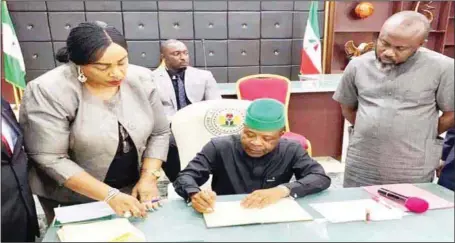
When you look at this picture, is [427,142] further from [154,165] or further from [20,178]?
[20,178]

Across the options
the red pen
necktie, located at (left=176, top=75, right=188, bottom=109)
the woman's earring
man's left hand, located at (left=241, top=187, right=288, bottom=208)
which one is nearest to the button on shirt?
the woman's earring

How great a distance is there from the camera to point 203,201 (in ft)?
→ 3.68

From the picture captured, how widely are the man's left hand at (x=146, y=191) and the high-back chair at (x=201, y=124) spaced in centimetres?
57

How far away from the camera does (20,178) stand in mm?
1084

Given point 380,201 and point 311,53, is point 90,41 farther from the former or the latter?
point 311,53

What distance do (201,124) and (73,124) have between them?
32.1 inches

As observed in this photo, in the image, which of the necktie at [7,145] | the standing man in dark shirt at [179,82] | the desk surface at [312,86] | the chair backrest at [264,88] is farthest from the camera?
the desk surface at [312,86]

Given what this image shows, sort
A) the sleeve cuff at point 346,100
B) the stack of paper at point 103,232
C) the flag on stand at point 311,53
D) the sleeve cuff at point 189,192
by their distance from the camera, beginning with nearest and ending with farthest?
the stack of paper at point 103,232 < the sleeve cuff at point 189,192 < the sleeve cuff at point 346,100 < the flag on stand at point 311,53

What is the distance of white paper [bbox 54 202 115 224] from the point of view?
1031mm

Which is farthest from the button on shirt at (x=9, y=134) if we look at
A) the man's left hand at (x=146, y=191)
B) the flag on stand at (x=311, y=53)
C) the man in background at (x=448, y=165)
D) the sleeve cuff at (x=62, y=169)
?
the flag on stand at (x=311, y=53)

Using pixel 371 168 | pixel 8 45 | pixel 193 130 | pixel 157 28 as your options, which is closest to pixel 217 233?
pixel 371 168

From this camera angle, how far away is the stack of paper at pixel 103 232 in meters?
0.87

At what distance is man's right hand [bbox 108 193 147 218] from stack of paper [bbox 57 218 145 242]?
3cm

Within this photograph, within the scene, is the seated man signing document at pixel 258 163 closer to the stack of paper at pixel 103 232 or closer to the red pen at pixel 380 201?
the red pen at pixel 380 201
